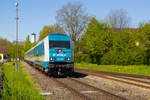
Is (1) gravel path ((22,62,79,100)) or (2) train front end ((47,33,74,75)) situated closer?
(1) gravel path ((22,62,79,100))

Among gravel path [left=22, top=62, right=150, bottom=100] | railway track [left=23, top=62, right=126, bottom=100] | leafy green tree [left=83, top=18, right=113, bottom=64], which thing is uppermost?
leafy green tree [left=83, top=18, right=113, bottom=64]

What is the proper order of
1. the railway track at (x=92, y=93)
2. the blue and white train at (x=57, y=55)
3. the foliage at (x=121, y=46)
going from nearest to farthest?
the railway track at (x=92, y=93), the blue and white train at (x=57, y=55), the foliage at (x=121, y=46)

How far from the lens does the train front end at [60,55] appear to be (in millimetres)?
16922

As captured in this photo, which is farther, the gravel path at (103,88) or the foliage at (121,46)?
the foliage at (121,46)

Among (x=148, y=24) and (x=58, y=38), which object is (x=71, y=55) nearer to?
(x=58, y=38)

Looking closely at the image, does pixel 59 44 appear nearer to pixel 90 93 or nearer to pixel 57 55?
pixel 57 55

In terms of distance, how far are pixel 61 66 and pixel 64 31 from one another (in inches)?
1494

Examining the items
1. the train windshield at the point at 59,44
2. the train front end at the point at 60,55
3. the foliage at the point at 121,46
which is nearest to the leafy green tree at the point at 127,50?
the foliage at the point at 121,46

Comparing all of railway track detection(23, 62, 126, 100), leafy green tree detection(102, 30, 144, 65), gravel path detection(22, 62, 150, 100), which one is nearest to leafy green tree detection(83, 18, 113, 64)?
leafy green tree detection(102, 30, 144, 65)

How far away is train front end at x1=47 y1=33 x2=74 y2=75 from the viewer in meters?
16.9

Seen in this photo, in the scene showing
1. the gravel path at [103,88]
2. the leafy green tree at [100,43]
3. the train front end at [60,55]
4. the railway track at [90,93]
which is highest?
the leafy green tree at [100,43]

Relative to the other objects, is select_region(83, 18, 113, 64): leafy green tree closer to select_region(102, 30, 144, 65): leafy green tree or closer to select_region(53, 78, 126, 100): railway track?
select_region(102, 30, 144, 65): leafy green tree

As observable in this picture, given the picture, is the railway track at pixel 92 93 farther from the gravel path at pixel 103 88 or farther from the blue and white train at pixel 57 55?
the blue and white train at pixel 57 55

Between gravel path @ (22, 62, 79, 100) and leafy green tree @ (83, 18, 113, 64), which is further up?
leafy green tree @ (83, 18, 113, 64)
